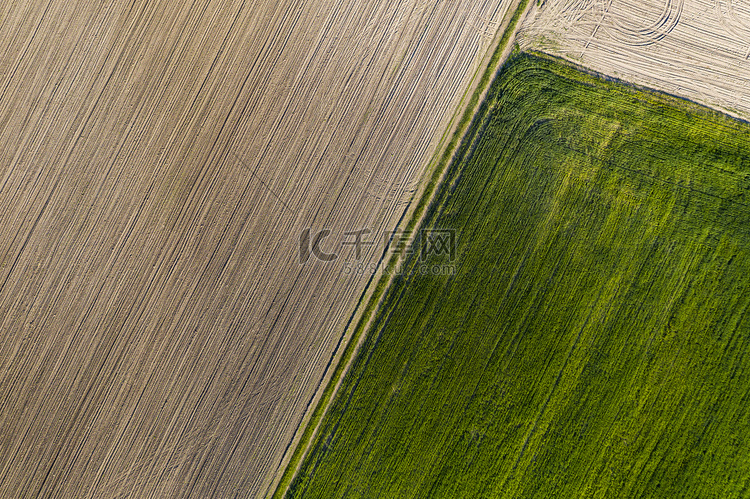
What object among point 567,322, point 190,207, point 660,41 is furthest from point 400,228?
point 660,41

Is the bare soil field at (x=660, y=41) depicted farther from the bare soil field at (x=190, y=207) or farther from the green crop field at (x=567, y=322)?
the bare soil field at (x=190, y=207)

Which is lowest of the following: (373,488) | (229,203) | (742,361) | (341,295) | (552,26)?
(373,488)

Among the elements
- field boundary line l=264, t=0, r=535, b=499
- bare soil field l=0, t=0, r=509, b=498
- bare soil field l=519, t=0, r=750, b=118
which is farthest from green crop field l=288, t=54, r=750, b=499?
bare soil field l=0, t=0, r=509, b=498

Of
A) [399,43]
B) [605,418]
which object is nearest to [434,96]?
[399,43]

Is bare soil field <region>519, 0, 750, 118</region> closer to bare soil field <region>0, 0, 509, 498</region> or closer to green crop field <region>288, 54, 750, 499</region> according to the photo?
green crop field <region>288, 54, 750, 499</region>

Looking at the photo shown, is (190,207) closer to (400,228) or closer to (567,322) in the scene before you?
(400,228)

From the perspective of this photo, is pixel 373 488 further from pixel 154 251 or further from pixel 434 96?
pixel 434 96

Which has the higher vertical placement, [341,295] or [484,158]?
[484,158]
